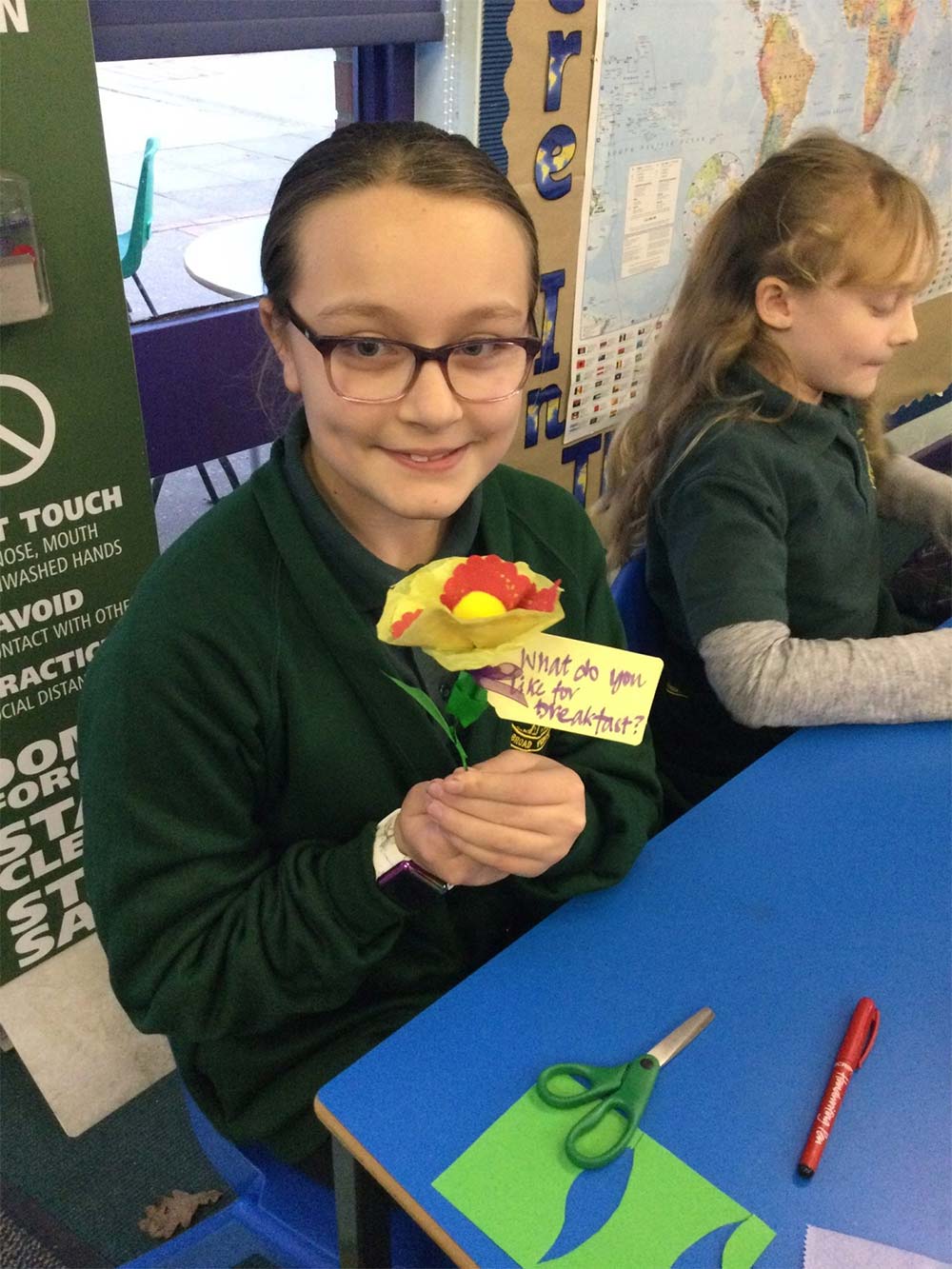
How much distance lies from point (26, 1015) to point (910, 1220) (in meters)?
1.24

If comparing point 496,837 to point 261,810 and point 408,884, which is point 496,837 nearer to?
point 408,884

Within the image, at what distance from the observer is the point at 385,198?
0.75 meters

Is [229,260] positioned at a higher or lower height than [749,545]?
higher

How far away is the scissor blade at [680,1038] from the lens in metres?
0.71

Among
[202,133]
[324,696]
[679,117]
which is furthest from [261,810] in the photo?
[202,133]

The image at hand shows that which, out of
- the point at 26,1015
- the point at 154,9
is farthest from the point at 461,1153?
the point at 154,9

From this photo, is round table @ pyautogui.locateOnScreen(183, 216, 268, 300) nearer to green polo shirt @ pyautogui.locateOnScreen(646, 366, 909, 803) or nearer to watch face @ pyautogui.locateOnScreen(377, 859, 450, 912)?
green polo shirt @ pyautogui.locateOnScreen(646, 366, 909, 803)

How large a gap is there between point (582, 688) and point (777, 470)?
76 centimetres

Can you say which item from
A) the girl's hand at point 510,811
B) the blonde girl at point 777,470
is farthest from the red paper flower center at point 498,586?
the blonde girl at point 777,470

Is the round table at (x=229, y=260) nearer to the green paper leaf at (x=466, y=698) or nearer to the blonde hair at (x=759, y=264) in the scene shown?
the blonde hair at (x=759, y=264)

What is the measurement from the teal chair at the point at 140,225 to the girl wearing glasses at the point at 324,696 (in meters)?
1.44

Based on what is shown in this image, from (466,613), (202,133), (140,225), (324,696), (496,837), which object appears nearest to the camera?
(466,613)

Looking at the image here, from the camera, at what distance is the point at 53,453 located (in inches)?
45.3

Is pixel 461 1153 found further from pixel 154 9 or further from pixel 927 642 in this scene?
pixel 154 9
